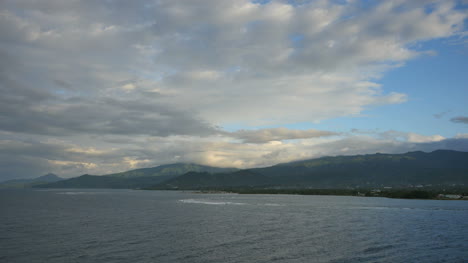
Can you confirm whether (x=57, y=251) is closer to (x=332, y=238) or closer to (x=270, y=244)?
(x=270, y=244)

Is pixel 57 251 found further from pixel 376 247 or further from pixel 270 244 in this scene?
pixel 376 247

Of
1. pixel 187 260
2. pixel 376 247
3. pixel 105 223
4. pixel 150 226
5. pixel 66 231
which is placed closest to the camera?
pixel 187 260

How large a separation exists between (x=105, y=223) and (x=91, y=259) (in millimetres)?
44986

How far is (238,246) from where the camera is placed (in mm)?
59531

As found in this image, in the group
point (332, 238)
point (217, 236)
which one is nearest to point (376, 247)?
point (332, 238)

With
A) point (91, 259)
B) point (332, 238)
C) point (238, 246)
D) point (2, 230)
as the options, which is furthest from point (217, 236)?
point (2, 230)

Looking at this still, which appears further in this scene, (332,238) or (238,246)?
(332,238)

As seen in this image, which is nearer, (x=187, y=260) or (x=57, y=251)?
(x=187, y=260)

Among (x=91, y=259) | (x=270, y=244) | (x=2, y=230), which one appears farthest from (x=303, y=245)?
(x=2, y=230)

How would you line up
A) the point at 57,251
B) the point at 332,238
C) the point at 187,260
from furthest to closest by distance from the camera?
the point at 332,238 < the point at 57,251 < the point at 187,260

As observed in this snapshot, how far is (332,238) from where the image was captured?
67500 millimetres

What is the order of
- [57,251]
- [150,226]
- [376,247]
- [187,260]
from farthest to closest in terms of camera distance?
1. [150,226]
2. [376,247]
3. [57,251]
4. [187,260]

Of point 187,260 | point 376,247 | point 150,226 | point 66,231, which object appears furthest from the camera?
point 150,226

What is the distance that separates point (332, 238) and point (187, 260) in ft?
107
